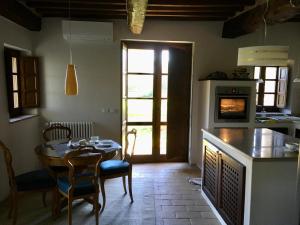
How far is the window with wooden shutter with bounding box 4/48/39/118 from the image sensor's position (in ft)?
12.6

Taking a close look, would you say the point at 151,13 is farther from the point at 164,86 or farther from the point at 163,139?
the point at 163,139

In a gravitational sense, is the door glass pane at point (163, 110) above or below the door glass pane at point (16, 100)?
below

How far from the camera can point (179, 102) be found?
5.04 metres

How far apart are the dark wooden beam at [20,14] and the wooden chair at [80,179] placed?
2.14 m

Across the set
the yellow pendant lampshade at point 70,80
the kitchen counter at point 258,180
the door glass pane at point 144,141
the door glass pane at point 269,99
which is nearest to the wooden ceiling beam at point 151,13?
the yellow pendant lampshade at point 70,80

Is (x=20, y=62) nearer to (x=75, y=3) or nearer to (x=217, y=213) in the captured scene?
(x=75, y=3)

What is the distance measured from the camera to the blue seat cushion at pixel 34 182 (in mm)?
2830

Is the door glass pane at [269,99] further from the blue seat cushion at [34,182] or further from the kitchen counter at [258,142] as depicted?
the blue seat cushion at [34,182]

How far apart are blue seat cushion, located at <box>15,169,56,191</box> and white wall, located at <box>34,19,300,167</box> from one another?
1837 mm

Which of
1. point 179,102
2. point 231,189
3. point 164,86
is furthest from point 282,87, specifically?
point 231,189

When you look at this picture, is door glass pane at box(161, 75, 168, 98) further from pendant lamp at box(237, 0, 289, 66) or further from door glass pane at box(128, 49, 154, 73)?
pendant lamp at box(237, 0, 289, 66)

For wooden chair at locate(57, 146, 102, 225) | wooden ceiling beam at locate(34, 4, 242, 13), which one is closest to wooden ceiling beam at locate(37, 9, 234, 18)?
wooden ceiling beam at locate(34, 4, 242, 13)

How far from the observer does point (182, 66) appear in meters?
4.93

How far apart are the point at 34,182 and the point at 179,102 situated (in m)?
3.06
